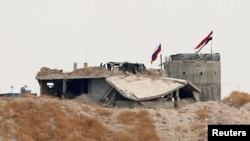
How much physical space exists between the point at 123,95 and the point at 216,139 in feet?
78.4

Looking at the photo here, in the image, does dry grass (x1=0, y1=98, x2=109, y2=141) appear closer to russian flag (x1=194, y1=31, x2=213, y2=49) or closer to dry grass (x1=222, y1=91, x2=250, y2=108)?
dry grass (x1=222, y1=91, x2=250, y2=108)

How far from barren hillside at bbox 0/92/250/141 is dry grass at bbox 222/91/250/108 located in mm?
9901

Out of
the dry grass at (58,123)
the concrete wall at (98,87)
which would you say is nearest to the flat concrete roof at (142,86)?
the concrete wall at (98,87)

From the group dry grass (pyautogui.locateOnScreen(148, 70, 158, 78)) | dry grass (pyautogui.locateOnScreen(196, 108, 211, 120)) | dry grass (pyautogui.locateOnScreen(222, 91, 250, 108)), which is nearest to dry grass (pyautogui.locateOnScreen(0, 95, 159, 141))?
dry grass (pyautogui.locateOnScreen(196, 108, 211, 120))

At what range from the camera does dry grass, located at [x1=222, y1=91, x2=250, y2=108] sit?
49188 mm

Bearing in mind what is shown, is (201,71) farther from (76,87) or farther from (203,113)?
(203,113)

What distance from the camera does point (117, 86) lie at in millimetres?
48188

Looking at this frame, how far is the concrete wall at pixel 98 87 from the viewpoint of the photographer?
1982 inches

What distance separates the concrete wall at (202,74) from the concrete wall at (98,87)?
39.2 ft

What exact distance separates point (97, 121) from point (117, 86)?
13.2 meters

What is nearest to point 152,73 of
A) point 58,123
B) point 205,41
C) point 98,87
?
point 98,87

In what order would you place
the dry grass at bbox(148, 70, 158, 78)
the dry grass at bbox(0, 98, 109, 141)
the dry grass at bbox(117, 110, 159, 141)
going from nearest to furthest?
1. the dry grass at bbox(0, 98, 109, 141)
2. the dry grass at bbox(117, 110, 159, 141)
3. the dry grass at bbox(148, 70, 158, 78)

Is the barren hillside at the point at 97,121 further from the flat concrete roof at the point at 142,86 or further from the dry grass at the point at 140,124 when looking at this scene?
the flat concrete roof at the point at 142,86

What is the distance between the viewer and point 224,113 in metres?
38.8
